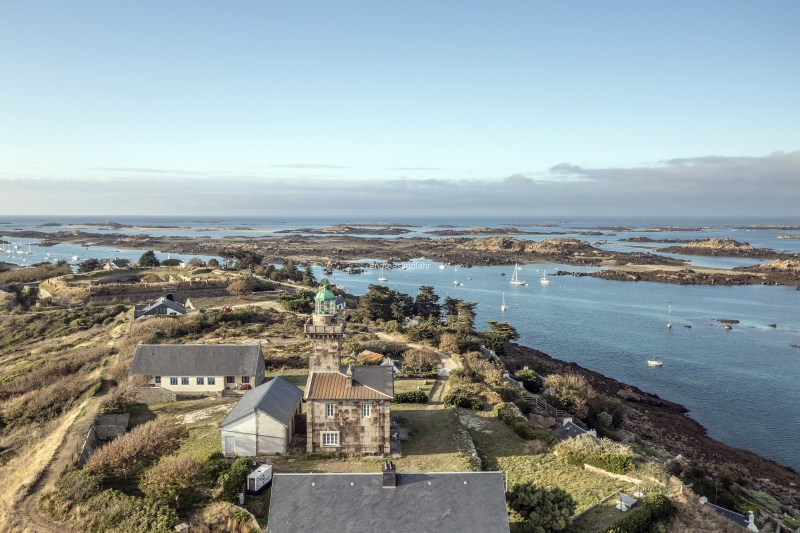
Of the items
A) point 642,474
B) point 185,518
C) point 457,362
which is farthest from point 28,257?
point 642,474

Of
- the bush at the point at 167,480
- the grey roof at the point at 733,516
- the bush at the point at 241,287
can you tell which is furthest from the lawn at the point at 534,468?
the bush at the point at 241,287

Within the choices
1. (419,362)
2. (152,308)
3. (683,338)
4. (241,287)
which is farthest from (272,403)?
(683,338)

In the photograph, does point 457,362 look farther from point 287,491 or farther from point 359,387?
point 287,491

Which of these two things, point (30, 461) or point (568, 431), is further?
point (568, 431)

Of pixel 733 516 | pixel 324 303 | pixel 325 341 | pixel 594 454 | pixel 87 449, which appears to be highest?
pixel 324 303

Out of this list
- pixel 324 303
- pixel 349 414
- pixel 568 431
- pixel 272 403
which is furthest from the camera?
pixel 568 431

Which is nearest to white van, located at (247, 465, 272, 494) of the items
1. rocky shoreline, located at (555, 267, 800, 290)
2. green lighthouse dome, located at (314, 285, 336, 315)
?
green lighthouse dome, located at (314, 285, 336, 315)

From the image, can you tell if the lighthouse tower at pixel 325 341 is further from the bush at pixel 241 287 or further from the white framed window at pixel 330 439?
the bush at pixel 241 287

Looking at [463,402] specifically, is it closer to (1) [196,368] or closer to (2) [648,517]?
(2) [648,517]
